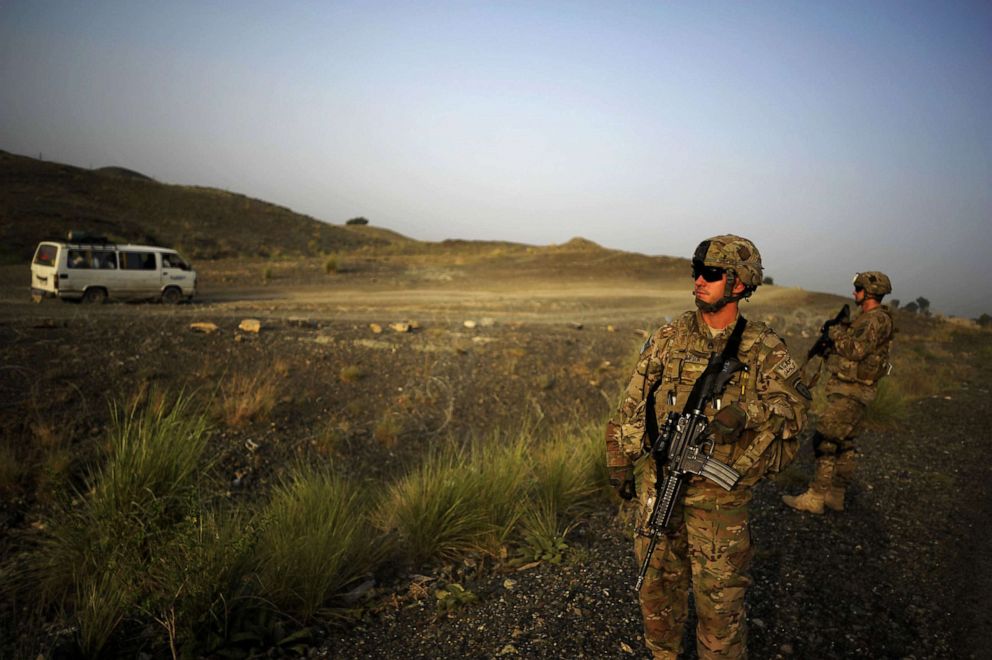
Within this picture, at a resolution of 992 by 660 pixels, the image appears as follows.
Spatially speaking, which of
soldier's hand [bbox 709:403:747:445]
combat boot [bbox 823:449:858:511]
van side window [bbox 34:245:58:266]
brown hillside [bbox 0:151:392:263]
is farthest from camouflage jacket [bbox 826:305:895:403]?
brown hillside [bbox 0:151:392:263]

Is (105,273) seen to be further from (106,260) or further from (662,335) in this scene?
(662,335)

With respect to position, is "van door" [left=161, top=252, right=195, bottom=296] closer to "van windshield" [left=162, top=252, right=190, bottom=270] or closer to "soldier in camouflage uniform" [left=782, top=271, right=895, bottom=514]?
"van windshield" [left=162, top=252, right=190, bottom=270]

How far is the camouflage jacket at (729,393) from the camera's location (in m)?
2.50

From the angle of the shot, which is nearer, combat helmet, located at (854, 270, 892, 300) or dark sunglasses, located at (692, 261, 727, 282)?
dark sunglasses, located at (692, 261, 727, 282)

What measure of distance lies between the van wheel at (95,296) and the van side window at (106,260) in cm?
54

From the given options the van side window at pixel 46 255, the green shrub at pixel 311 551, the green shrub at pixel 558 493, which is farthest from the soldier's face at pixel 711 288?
the van side window at pixel 46 255

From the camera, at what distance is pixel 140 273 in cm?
1330

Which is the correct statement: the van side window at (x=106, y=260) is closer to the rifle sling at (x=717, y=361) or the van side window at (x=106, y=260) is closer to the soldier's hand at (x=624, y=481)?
the soldier's hand at (x=624, y=481)

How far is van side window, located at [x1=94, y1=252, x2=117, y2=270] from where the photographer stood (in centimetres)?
1260

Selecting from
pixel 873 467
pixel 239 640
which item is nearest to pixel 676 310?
pixel 873 467

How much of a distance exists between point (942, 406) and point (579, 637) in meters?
9.45

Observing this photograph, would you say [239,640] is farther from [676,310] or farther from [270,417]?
[676,310]

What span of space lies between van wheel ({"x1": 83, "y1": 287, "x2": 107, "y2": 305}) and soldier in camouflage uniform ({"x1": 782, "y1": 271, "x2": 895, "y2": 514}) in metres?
14.3

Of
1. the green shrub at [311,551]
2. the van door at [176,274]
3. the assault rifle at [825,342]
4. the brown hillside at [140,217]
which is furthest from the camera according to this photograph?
the brown hillside at [140,217]
